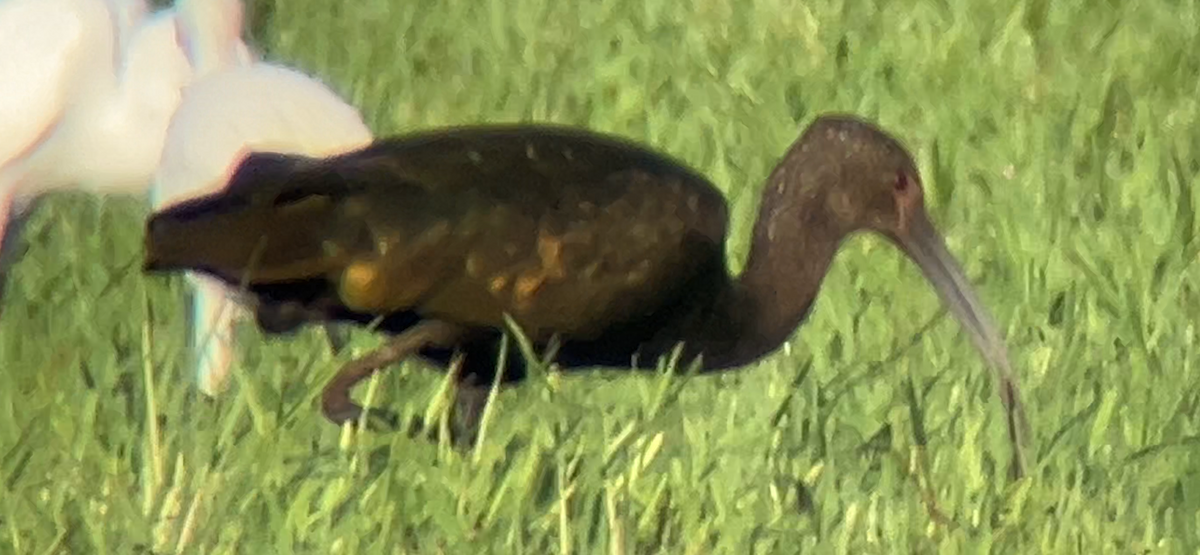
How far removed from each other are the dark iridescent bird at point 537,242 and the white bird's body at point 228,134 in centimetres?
36

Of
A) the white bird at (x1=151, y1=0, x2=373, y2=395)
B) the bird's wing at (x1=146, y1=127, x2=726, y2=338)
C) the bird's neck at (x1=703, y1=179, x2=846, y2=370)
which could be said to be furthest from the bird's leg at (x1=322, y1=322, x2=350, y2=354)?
the bird's neck at (x1=703, y1=179, x2=846, y2=370)

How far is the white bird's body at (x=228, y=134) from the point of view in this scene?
3.88 m

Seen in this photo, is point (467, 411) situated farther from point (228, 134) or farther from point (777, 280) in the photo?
point (228, 134)

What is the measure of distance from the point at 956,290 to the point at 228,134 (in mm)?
1063

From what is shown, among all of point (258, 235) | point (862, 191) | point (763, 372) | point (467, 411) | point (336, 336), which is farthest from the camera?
point (336, 336)

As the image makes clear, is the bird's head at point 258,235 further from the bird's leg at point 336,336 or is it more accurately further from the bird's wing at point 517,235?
the bird's leg at point 336,336

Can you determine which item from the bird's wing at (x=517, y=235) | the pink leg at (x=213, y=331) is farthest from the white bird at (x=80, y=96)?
the bird's wing at (x=517, y=235)

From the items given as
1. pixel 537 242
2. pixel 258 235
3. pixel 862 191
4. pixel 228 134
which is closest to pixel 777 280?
pixel 862 191

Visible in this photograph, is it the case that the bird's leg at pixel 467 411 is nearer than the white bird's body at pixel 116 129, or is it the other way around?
the bird's leg at pixel 467 411

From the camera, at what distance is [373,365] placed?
11.0 ft

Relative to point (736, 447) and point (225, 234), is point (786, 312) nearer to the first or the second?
point (736, 447)

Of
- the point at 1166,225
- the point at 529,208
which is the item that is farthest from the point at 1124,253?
the point at 529,208

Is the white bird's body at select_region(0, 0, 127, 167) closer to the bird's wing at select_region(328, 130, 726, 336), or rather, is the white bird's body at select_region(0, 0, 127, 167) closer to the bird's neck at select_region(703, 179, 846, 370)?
the bird's wing at select_region(328, 130, 726, 336)

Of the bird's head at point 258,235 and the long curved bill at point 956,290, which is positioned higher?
the long curved bill at point 956,290
